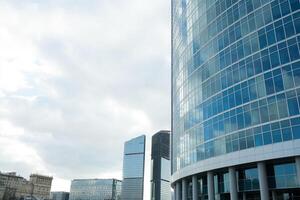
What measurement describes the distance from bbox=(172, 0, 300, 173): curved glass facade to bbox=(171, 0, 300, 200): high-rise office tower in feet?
0.44

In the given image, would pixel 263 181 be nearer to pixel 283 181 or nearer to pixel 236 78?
pixel 283 181

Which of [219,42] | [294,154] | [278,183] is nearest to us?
[294,154]

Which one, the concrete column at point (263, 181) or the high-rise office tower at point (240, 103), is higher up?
the high-rise office tower at point (240, 103)

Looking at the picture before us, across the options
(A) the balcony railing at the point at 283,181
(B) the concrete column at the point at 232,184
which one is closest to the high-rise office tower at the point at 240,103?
(B) the concrete column at the point at 232,184

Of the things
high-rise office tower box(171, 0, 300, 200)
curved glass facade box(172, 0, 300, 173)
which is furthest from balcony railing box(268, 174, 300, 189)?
curved glass facade box(172, 0, 300, 173)

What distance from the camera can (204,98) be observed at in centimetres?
5862

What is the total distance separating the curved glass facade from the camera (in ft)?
145

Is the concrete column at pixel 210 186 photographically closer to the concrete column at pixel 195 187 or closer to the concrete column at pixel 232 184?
the concrete column at pixel 195 187

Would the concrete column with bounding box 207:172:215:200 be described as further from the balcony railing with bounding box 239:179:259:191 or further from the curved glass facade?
the balcony railing with bounding box 239:179:259:191

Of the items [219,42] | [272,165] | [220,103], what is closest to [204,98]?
[220,103]

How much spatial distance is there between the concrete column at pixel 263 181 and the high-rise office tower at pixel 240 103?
0.42 feet

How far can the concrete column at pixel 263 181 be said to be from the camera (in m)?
43.6

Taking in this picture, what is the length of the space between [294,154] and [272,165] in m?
5.45

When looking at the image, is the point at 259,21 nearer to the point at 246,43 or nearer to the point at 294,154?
the point at 246,43
